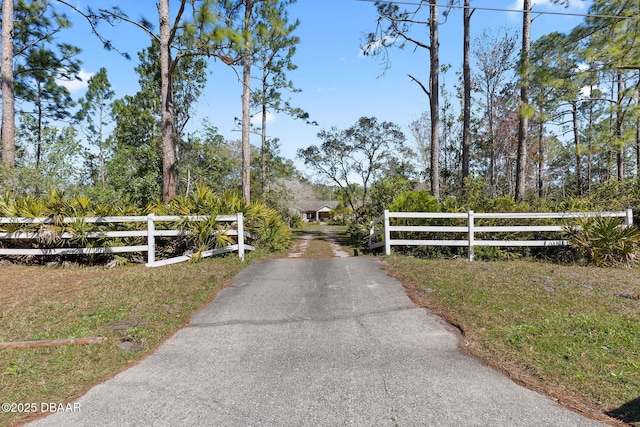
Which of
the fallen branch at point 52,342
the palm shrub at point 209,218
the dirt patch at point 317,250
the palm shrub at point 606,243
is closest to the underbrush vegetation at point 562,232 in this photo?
→ the palm shrub at point 606,243

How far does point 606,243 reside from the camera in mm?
7820

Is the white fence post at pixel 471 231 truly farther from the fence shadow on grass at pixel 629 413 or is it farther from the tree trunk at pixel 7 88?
the tree trunk at pixel 7 88

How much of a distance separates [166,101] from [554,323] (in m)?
10.8

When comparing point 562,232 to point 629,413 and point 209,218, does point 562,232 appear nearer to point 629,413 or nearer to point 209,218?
point 629,413

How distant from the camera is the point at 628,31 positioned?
908 centimetres

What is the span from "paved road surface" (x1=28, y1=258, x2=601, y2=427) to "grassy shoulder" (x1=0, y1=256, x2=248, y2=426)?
0.29 meters

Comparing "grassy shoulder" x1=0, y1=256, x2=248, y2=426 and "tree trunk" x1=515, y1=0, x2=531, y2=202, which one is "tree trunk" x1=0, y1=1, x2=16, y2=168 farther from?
"tree trunk" x1=515, y1=0, x2=531, y2=202

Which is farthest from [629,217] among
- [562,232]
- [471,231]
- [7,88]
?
[7,88]

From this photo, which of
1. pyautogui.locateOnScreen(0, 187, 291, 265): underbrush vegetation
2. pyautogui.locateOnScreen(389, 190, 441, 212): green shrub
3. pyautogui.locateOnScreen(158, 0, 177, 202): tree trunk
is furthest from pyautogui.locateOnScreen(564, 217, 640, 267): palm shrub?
pyautogui.locateOnScreen(158, 0, 177, 202): tree trunk

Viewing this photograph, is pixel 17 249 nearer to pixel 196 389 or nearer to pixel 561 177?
pixel 196 389

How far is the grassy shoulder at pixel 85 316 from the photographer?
122 inches

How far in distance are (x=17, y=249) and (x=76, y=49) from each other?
14.4 m

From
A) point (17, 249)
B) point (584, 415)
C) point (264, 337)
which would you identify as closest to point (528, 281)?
point (584, 415)

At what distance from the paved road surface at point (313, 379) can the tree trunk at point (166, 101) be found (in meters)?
6.59
